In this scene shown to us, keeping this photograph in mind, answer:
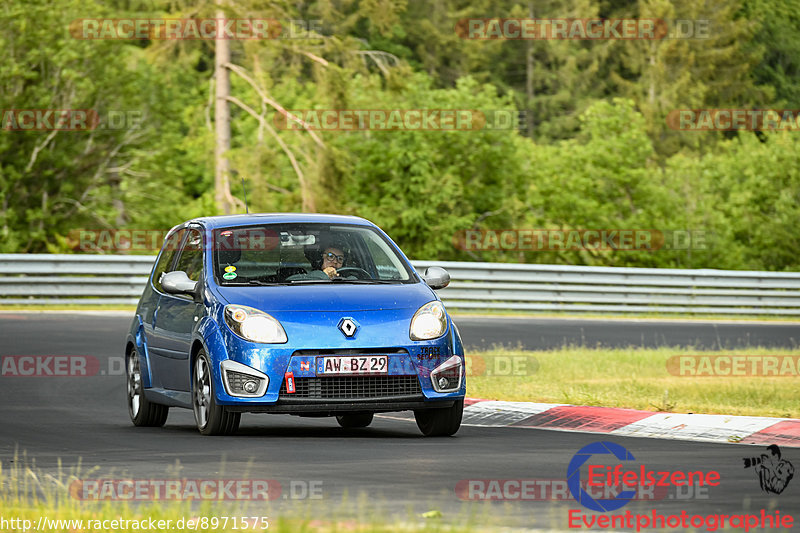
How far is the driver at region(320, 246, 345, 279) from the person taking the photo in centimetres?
1116

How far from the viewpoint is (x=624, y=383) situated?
49.3 ft

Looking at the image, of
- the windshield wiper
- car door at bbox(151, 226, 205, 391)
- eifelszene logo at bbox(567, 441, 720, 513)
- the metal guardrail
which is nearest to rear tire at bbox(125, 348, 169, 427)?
car door at bbox(151, 226, 205, 391)

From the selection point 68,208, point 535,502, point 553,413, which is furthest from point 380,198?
point 535,502

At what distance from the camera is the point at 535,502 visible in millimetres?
7402

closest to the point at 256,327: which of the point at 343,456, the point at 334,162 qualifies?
the point at 343,456

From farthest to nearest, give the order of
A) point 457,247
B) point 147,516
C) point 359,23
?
point 359,23 → point 457,247 → point 147,516

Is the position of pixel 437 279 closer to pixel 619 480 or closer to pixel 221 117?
pixel 619 480

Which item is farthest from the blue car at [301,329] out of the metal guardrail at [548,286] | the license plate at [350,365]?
the metal guardrail at [548,286]

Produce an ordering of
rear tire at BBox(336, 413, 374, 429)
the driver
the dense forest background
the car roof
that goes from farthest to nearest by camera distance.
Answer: the dense forest background, rear tire at BBox(336, 413, 374, 429), the car roof, the driver

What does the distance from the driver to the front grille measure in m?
1.10

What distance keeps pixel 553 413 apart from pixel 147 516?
621cm

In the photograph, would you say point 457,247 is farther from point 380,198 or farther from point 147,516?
point 147,516

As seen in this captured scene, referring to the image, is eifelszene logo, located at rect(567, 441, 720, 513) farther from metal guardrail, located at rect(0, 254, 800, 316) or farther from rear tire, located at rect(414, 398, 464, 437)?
metal guardrail, located at rect(0, 254, 800, 316)

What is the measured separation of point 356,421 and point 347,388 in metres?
2.11
